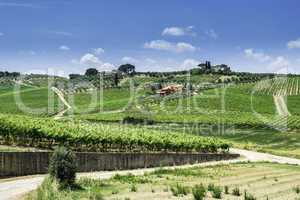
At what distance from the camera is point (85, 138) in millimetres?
60281

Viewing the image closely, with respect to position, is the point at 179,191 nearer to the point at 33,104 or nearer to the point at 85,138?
the point at 85,138

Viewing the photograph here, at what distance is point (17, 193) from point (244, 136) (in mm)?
67504

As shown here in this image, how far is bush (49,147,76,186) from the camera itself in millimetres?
31953

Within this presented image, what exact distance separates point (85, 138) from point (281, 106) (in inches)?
4837

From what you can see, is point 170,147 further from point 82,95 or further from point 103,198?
point 82,95

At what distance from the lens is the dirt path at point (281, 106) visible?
513 ft

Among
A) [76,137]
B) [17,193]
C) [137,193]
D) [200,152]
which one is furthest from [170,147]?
[137,193]

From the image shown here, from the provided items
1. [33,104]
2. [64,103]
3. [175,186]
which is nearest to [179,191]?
[175,186]

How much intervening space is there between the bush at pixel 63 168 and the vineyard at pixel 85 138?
25.2 m

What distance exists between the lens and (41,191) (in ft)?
98.9

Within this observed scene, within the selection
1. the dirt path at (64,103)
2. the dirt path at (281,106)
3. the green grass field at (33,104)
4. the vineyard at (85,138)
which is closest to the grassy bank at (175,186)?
the vineyard at (85,138)

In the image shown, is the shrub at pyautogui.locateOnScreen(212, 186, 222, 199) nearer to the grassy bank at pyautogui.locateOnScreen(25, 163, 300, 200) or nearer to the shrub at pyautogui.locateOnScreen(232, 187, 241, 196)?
the grassy bank at pyautogui.locateOnScreen(25, 163, 300, 200)

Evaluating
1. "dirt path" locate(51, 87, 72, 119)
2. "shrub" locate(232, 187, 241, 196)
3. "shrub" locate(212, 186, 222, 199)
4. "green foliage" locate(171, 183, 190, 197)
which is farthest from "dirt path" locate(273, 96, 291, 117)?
Answer: "shrub" locate(212, 186, 222, 199)

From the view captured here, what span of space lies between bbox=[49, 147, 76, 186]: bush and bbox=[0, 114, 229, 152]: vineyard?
2523 cm
